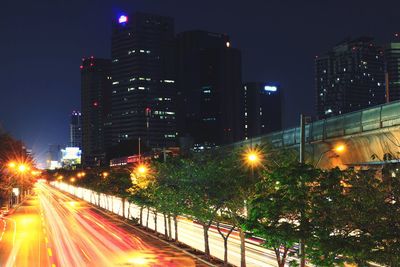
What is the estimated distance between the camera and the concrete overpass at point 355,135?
27.9 m

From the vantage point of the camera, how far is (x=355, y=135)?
3136cm

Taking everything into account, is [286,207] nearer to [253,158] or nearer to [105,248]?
[253,158]

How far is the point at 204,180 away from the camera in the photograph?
1238 inches

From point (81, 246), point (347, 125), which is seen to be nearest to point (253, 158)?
point (347, 125)

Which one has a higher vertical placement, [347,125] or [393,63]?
[393,63]

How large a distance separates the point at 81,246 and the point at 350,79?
154 meters

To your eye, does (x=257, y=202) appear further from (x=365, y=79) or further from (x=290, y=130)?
(x=365, y=79)

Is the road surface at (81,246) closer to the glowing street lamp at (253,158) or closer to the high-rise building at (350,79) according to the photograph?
the glowing street lamp at (253,158)

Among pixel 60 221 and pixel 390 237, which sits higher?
pixel 390 237

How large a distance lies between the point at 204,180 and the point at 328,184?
16588 millimetres

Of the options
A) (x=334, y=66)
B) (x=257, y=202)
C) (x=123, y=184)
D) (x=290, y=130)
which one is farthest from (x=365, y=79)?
(x=257, y=202)

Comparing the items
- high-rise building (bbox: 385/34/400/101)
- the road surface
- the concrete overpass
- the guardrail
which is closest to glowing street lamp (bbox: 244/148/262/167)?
the concrete overpass

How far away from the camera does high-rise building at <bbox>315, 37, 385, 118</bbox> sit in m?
168

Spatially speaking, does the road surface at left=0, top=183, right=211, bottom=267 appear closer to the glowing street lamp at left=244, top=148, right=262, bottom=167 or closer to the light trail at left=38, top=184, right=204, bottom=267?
the light trail at left=38, top=184, right=204, bottom=267
